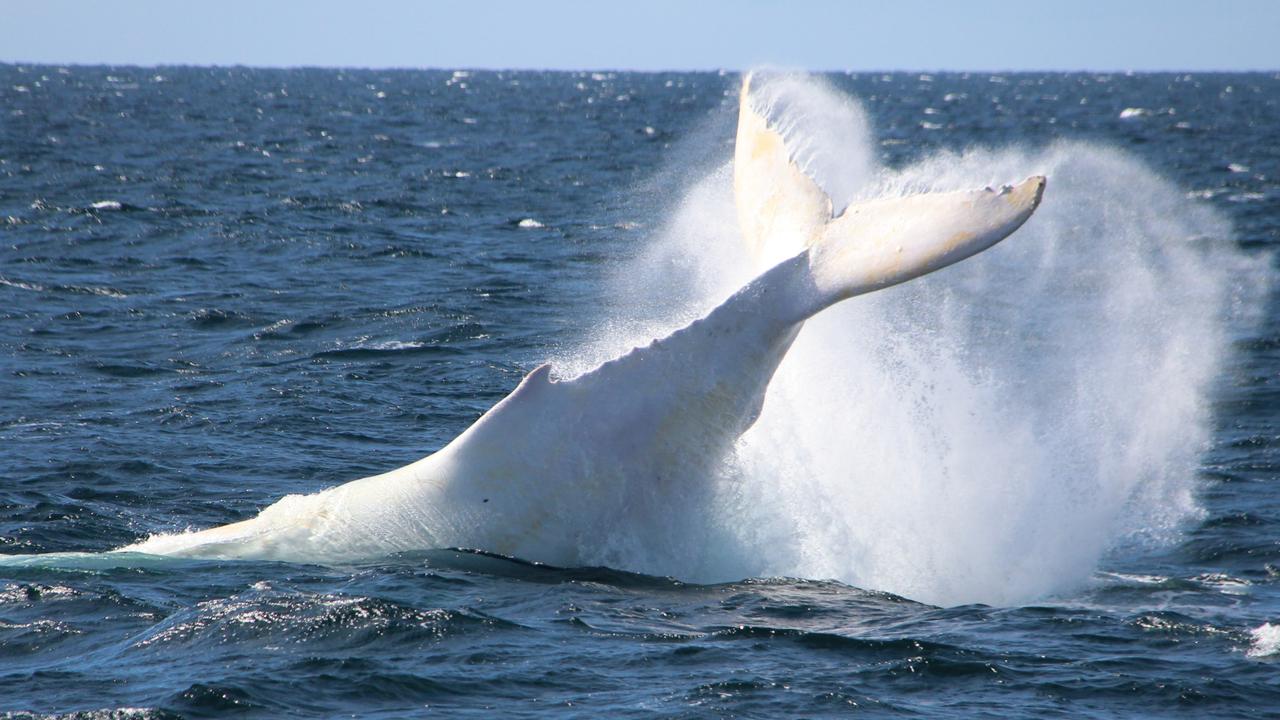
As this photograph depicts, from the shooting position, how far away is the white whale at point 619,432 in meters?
9.33

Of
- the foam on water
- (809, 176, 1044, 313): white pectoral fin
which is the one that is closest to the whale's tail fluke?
(809, 176, 1044, 313): white pectoral fin

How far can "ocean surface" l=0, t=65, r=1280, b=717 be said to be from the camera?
28.1 feet

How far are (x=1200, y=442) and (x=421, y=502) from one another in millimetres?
8732

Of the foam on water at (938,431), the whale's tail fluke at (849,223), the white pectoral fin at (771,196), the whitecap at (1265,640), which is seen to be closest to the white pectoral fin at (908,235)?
the whale's tail fluke at (849,223)

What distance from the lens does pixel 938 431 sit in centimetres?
1288

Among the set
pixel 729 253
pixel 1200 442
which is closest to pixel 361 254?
pixel 729 253

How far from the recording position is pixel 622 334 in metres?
20.0

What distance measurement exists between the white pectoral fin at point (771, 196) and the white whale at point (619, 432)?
0.05 feet

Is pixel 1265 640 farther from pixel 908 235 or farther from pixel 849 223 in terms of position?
pixel 849 223

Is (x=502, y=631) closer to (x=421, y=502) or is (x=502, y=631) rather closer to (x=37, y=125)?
(x=421, y=502)

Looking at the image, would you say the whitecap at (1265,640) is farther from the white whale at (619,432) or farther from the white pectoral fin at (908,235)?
the white whale at (619,432)

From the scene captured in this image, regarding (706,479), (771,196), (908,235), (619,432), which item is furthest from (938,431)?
(908,235)

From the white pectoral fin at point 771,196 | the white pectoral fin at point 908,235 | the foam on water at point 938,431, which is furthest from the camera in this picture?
the foam on water at point 938,431

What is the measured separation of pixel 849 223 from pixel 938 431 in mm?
3989
